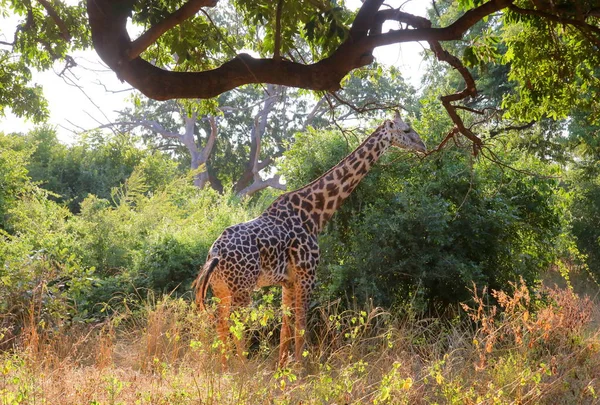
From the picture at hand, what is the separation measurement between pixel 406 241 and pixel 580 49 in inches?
124

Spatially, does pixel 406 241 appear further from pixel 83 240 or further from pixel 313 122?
pixel 313 122

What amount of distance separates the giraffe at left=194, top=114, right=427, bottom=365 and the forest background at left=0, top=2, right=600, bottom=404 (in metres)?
0.29

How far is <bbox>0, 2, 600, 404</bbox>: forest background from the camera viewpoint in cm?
549

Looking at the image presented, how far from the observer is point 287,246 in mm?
7949

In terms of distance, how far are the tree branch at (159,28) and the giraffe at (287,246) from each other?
6.99 ft

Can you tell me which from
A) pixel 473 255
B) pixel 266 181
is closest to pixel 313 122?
pixel 266 181

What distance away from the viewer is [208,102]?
8750 mm

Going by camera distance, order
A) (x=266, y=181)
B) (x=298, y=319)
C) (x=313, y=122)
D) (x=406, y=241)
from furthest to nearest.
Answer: (x=313, y=122) < (x=266, y=181) < (x=406, y=241) < (x=298, y=319)

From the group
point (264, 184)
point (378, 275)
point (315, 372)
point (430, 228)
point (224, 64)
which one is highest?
point (264, 184)

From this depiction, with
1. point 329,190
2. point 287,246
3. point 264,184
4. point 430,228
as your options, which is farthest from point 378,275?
point 264,184

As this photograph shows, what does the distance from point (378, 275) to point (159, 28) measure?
181 inches

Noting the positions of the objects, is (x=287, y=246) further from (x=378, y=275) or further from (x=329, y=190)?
(x=378, y=275)

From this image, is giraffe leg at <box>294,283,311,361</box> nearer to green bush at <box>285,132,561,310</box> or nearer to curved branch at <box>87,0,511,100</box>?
green bush at <box>285,132,561,310</box>

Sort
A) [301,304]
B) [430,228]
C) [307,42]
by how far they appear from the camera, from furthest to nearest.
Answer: [430,228]
[301,304]
[307,42]
